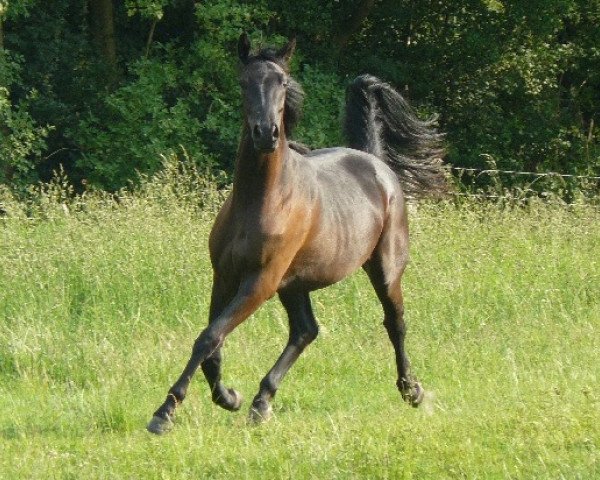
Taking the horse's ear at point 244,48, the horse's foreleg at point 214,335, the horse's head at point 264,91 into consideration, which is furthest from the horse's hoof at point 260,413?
the horse's ear at point 244,48

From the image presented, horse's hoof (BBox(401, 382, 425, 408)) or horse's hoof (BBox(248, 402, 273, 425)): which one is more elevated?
horse's hoof (BBox(248, 402, 273, 425))

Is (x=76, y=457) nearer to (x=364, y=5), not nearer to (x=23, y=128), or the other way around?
(x=23, y=128)

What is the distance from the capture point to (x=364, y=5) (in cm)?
2645

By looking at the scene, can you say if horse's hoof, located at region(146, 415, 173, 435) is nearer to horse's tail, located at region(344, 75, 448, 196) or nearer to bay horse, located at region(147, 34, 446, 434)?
bay horse, located at region(147, 34, 446, 434)

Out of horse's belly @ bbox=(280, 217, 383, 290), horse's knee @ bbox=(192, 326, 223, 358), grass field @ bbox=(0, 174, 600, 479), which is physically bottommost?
grass field @ bbox=(0, 174, 600, 479)

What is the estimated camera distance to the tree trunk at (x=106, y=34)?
24547 millimetres

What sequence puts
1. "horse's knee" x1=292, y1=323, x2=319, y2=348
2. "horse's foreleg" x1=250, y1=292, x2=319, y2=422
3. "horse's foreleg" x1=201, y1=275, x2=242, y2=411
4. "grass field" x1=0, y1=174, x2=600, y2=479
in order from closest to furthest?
"grass field" x1=0, y1=174, x2=600, y2=479 < "horse's foreleg" x1=201, y1=275, x2=242, y2=411 < "horse's foreleg" x1=250, y1=292, x2=319, y2=422 < "horse's knee" x1=292, y1=323, x2=319, y2=348

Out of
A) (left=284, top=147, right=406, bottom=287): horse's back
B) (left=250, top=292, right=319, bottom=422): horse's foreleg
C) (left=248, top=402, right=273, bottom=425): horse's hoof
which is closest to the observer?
(left=248, top=402, right=273, bottom=425): horse's hoof

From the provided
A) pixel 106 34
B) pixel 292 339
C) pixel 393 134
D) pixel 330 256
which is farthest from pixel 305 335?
pixel 106 34

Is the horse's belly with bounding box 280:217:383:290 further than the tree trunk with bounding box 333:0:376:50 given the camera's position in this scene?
No

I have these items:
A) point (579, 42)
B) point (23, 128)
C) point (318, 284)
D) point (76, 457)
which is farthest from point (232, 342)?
point (579, 42)

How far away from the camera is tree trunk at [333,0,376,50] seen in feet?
86.9

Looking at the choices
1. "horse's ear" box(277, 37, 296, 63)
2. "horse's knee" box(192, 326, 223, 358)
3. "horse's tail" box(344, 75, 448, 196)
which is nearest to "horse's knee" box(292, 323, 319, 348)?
"horse's knee" box(192, 326, 223, 358)

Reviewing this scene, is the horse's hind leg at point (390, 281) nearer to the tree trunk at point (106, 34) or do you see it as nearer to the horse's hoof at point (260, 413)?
the horse's hoof at point (260, 413)
